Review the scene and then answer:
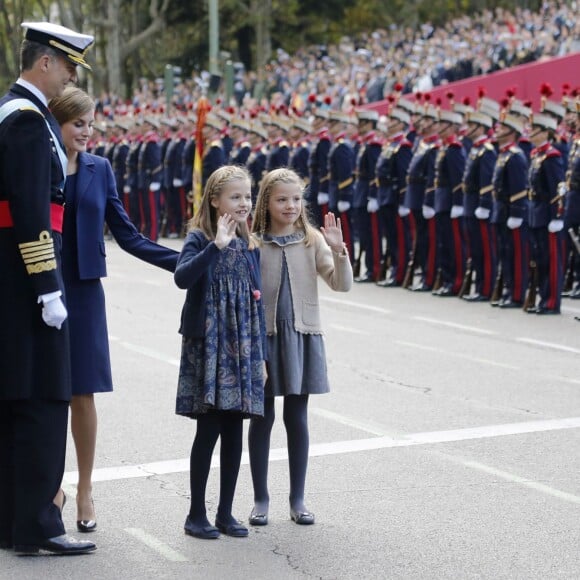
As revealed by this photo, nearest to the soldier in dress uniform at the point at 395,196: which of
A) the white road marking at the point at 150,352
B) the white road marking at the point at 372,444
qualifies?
the white road marking at the point at 150,352

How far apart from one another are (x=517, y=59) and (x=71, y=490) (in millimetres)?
22925

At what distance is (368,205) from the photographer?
761 inches

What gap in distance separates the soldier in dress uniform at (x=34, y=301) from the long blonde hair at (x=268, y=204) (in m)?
1.01

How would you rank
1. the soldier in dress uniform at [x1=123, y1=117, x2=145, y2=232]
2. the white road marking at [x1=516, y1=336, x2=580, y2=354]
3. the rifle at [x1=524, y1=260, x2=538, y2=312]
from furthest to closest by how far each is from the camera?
the soldier in dress uniform at [x1=123, y1=117, x2=145, y2=232] → the rifle at [x1=524, y1=260, x2=538, y2=312] → the white road marking at [x1=516, y1=336, x2=580, y2=354]

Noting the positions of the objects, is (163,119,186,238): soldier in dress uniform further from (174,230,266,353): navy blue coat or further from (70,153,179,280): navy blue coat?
(174,230,266,353): navy blue coat

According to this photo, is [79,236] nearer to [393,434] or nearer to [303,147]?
[393,434]

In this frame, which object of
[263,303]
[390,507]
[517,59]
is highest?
[517,59]

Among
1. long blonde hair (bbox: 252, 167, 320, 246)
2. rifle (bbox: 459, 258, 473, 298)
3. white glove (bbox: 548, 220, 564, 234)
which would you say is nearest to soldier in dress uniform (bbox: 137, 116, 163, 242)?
rifle (bbox: 459, 258, 473, 298)

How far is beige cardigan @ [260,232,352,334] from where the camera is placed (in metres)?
6.93

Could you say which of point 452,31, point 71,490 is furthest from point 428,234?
point 452,31

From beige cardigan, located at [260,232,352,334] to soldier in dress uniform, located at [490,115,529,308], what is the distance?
9253mm

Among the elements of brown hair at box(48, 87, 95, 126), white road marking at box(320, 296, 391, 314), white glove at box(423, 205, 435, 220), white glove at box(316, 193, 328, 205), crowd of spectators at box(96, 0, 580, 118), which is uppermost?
crowd of spectators at box(96, 0, 580, 118)

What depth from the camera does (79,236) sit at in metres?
6.61

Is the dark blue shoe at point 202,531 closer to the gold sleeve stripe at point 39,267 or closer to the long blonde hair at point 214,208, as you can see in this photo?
the long blonde hair at point 214,208
